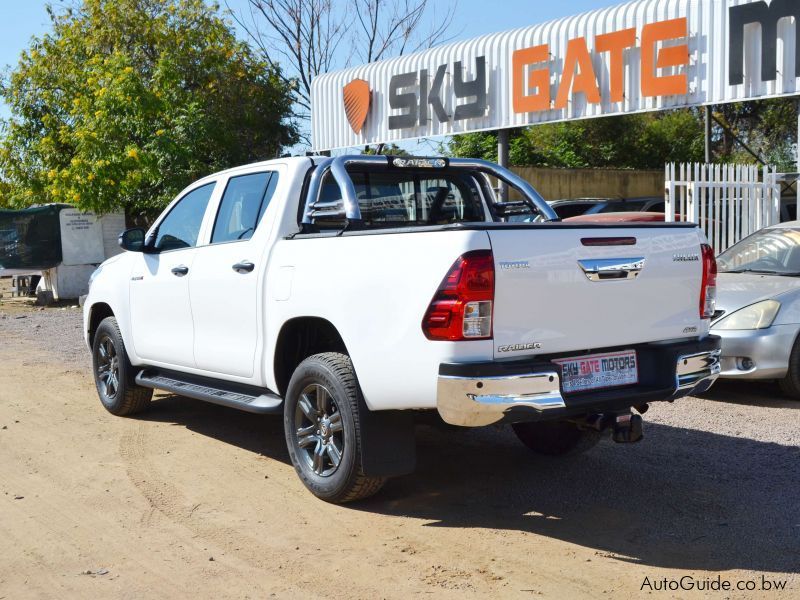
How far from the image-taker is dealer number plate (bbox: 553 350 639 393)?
184 inches

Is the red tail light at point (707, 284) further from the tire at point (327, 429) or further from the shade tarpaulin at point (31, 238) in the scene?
the shade tarpaulin at point (31, 238)

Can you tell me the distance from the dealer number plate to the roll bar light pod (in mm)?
1616

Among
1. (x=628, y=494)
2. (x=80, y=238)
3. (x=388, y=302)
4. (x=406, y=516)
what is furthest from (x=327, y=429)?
(x=80, y=238)

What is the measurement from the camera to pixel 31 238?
19.6 meters

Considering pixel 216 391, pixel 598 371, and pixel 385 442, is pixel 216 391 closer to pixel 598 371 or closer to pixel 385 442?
pixel 385 442

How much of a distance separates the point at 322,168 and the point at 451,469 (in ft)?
6.98

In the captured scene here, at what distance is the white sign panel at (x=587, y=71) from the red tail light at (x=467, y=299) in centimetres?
939

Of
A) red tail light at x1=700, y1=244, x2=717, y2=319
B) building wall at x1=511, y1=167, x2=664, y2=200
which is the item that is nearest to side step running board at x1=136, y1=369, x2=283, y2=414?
red tail light at x1=700, y1=244, x2=717, y2=319

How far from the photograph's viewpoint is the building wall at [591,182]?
2550 cm

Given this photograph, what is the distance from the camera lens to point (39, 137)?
23469 millimetres

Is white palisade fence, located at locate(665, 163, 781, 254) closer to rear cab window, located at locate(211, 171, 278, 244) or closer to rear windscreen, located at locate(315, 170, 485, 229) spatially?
rear windscreen, located at locate(315, 170, 485, 229)

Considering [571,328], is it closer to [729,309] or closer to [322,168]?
[322,168]

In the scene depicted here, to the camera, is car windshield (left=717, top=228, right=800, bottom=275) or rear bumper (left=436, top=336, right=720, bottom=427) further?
car windshield (left=717, top=228, right=800, bottom=275)

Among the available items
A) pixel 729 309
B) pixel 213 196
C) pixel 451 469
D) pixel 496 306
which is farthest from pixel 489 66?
pixel 496 306
